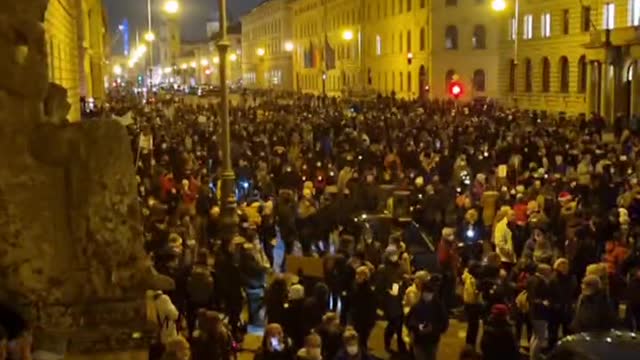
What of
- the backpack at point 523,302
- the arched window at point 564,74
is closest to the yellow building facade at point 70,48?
the backpack at point 523,302

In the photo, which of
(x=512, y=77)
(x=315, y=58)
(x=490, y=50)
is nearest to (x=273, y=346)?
(x=512, y=77)

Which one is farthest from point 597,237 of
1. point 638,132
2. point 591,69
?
point 591,69

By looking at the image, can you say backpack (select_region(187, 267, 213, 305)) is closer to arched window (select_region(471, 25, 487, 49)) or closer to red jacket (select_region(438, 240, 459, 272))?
red jacket (select_region(438, 240, 459, 272))

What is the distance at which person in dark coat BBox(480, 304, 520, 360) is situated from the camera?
1000cm

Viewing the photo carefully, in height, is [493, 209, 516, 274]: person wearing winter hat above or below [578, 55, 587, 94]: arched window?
below

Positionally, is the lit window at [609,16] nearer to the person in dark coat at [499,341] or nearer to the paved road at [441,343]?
the paved road at [441,343]

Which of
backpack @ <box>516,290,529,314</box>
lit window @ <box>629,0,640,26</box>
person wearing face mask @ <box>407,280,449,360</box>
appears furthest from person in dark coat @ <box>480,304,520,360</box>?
lit window @ <box>629,0,640,26</box>

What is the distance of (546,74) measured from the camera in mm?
61812

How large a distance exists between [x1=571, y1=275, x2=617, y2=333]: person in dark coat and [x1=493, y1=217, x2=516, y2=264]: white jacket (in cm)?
400

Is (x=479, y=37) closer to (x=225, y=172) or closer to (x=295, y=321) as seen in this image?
(x=225, y=172)

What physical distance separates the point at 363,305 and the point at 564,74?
4982cm

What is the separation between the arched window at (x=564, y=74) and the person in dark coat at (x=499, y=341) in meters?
50.3

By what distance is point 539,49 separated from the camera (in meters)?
61.8

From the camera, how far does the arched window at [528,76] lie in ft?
209
